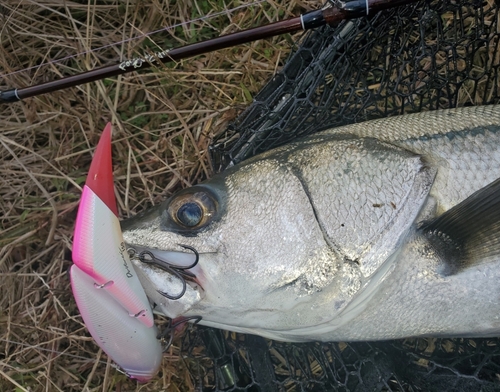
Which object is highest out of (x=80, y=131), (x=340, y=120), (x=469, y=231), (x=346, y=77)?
(x=346, y=77)

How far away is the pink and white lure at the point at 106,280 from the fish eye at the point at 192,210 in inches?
7.5

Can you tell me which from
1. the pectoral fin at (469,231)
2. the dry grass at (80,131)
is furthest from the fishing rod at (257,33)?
the pectoral fin at (469,231)

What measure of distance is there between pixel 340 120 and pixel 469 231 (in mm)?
775

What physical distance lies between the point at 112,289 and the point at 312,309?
24.4 inches

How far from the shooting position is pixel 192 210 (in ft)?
5.16

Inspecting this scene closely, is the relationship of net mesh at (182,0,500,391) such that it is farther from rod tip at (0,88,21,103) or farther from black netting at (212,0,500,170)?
rod tip at (0,88,21,103)

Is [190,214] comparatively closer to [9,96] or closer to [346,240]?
[346,240]

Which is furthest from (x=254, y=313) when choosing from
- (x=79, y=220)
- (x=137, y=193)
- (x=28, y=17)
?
(x=28, y=17)

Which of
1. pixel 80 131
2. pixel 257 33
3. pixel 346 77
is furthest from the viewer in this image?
pixel 80 131

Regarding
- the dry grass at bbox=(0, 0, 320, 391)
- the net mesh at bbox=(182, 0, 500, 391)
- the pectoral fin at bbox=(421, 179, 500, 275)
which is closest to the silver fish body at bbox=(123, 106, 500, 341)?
the pectoral fin at bbox=(421, 179, 500, 275)

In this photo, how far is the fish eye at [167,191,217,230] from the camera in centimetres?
156

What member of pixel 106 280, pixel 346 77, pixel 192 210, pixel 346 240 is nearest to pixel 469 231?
pixel 346 240

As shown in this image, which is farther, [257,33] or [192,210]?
[257,33]

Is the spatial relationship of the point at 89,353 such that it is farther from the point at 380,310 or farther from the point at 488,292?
the point at 488,292
